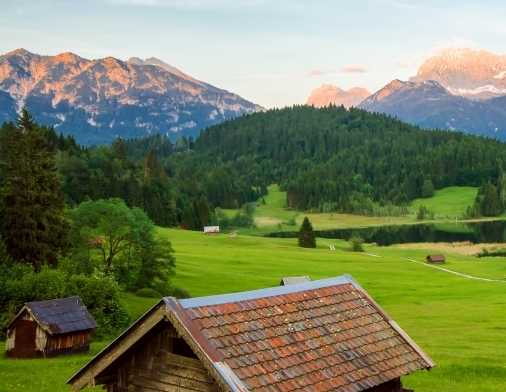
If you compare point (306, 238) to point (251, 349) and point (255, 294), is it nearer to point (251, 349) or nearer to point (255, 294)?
point (255, 294)

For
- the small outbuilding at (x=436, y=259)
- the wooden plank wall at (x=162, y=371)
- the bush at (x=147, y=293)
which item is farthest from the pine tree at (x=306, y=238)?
the wooden plank wall at (x=162, y=371)

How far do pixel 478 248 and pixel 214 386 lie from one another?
130661 millimetres

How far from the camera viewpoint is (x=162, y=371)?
1212cm

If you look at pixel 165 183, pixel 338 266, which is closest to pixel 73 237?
pixel 338 266

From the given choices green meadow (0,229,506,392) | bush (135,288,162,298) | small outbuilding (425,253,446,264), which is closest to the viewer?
green meadow (0,229,506,392)

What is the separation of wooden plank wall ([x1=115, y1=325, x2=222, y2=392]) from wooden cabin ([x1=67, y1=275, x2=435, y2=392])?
19mm

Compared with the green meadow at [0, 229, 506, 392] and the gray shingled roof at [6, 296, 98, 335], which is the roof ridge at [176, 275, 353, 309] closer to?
the green meadow at [0, 229, 506, 392]

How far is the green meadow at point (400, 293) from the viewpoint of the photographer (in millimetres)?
31875

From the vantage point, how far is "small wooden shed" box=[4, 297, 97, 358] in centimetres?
4047

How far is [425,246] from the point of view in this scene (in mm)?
139750

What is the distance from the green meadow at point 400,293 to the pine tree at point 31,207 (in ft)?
30.4

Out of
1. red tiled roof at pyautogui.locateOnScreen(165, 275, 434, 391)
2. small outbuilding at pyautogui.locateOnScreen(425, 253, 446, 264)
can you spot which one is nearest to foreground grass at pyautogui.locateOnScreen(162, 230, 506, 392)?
small outbuilding at pyautogui.locateOnScreen(425, 253, 446, 264)

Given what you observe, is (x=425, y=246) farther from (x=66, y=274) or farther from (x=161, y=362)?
(x=161, y=362)

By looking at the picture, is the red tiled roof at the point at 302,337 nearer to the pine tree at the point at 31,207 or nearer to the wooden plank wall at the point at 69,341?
the wooden plank wall at the point at 69,341
